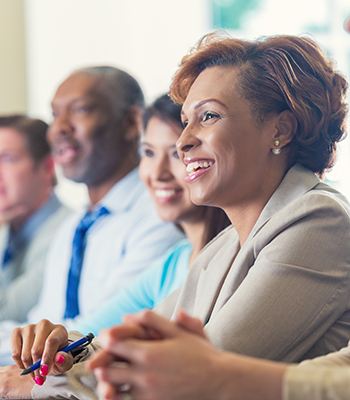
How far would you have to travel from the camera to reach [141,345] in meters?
0.55

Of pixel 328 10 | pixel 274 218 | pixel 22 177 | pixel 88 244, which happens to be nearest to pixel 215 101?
pixel 274 218

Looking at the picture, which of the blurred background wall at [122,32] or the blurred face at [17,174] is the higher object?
the blurred background wall at [122,32]

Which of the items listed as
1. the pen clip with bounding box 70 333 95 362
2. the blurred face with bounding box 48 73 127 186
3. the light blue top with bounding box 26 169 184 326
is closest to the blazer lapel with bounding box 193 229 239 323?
the pen clip with bounding box 70 333 95 362

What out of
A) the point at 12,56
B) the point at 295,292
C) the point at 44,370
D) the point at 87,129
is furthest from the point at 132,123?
the point at 12,56

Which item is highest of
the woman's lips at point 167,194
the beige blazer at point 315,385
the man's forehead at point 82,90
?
the beige blazer at point 315,385

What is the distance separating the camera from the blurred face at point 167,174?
155cm

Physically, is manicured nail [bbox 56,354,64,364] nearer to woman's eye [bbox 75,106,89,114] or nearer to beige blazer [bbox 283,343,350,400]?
beige blazer [bbox 283,343,350,400]

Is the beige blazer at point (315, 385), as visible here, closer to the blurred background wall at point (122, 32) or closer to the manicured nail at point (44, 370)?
the manicured nail at point (44, 370)

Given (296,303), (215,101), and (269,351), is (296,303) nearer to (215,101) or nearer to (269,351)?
(269,351)

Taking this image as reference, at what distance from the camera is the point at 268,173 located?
1.01 meters

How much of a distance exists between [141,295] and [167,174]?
38cm

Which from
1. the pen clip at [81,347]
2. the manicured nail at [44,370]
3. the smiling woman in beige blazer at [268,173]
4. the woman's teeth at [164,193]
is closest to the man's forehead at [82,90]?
the woman's teeth at [164,193]

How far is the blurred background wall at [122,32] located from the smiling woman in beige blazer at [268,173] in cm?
243

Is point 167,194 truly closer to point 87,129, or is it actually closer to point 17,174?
point 87,129
